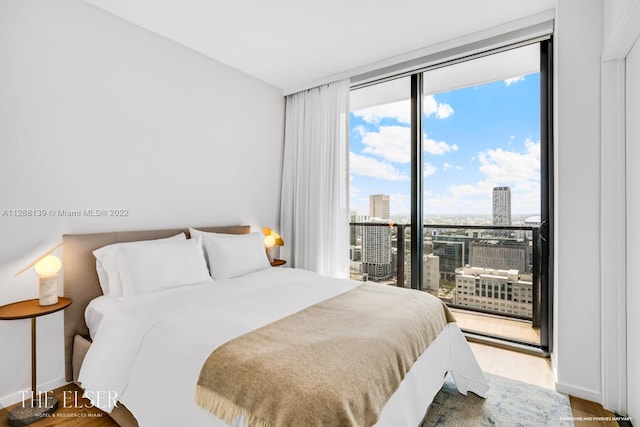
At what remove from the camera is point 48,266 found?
2051 mm

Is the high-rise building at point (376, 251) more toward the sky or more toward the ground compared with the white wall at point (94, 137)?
more toward the ground

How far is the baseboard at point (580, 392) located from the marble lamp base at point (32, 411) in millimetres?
3271

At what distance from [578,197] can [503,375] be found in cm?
139

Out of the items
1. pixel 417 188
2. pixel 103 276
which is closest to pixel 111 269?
pixel 103 276

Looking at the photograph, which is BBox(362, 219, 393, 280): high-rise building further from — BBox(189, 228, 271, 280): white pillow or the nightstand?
the nightstand

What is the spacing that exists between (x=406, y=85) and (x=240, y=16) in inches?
72.3

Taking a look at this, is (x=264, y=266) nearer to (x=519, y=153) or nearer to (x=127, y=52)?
(x=127, y=52)

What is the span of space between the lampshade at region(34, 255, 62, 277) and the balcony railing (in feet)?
9.11

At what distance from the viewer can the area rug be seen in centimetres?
189

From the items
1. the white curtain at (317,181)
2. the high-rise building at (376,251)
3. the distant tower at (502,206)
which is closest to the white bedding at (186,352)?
the white curtain at (317,181)

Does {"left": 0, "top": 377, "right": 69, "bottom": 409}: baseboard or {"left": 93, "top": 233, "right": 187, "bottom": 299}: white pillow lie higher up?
{"left": 93, "top": 233, "right": 187, "bottom": 299}: white pillow

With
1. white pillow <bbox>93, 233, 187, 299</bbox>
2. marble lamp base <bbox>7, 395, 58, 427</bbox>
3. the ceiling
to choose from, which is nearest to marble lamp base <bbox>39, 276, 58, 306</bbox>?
white pillow <bbox>93, 233, 187, 299</bbox>

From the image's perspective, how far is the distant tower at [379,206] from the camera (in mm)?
3777

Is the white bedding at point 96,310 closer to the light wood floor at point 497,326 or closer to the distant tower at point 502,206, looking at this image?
the light wood floor at point 497,326
